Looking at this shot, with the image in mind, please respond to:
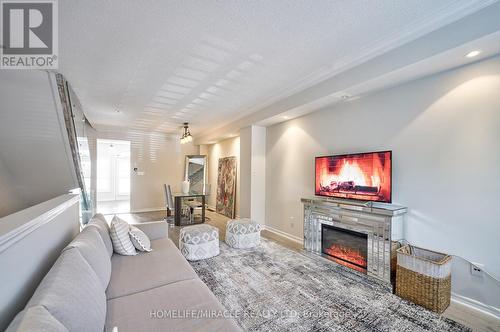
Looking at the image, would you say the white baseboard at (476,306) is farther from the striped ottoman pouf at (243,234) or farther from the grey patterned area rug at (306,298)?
the striped ottoman pouf at (243,234)

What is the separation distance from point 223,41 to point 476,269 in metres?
3.44

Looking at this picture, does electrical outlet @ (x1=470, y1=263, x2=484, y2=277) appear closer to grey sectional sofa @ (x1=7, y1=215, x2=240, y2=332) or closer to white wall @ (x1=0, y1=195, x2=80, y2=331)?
grey sectional sofa @ (x1=7, y1=215, x2=240, y2=332)

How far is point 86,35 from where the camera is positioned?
2.17 meters

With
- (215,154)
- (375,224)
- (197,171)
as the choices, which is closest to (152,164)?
(197,171)

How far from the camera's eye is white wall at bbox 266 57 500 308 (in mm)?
2094

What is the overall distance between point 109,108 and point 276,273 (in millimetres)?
4560

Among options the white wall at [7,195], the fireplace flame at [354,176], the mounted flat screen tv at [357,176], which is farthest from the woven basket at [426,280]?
the white wall at [7,195]

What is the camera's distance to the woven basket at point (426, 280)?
6.88 ft

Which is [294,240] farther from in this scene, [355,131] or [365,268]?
[355,131]

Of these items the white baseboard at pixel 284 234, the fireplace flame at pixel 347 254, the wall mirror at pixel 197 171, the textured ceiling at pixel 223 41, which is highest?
the textured ceiling at pixel 223 41

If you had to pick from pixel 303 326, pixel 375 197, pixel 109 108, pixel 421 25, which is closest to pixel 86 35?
pixel 109 108

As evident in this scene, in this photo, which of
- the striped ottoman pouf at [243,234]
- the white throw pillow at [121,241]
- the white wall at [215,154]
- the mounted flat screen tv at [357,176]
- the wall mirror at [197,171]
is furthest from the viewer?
the wall mirror at [197,171]

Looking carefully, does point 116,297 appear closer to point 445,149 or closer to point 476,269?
point 476,269

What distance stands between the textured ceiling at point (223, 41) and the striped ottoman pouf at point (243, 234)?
7.53ft
